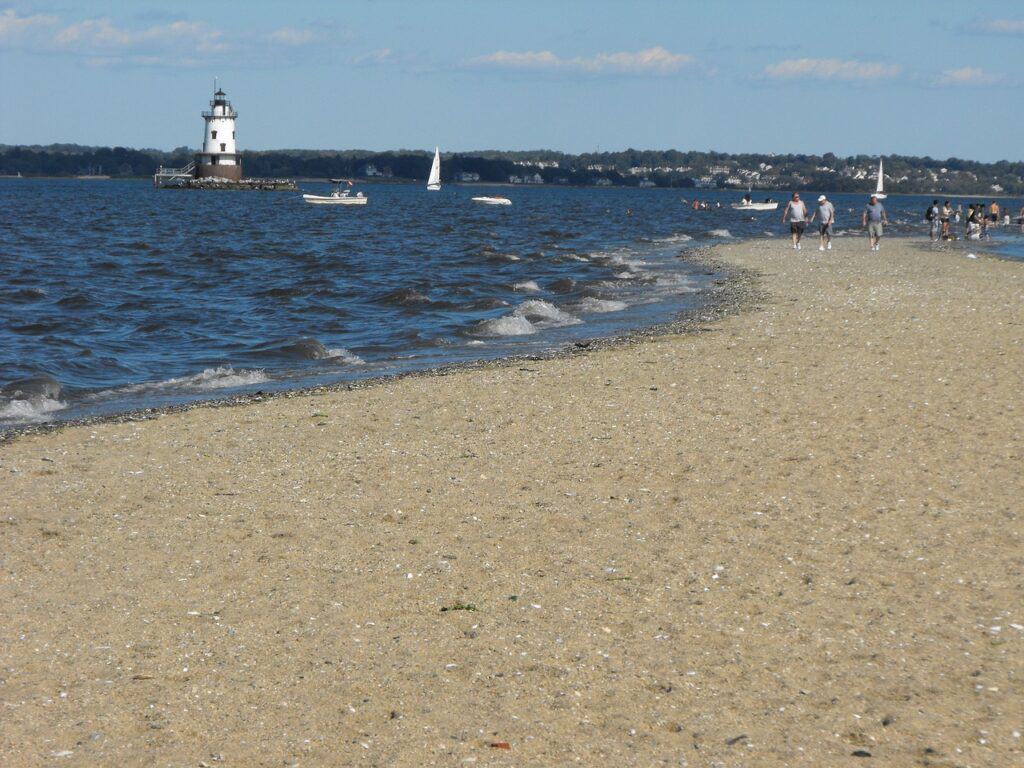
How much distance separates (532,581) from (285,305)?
24.0m

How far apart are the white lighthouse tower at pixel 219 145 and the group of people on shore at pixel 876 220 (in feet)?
317

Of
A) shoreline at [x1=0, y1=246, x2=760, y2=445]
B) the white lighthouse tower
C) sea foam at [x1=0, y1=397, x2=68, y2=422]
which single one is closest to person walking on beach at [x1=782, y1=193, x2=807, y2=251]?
shoreline at [x1=0, y1=246, x2=760, y2=445]

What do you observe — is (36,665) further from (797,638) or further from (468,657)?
(797,638)

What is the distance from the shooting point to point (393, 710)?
21.2ft

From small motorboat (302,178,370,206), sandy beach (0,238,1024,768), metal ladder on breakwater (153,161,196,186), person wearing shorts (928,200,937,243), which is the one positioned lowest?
sandy beach (0,238,1024,768)

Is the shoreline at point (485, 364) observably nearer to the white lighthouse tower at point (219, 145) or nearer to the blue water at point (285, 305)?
the blue water at point (285, 305)

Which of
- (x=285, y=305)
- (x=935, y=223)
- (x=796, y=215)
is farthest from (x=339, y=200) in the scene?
(x=285, y=305)

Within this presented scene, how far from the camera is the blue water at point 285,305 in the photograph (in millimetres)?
20016

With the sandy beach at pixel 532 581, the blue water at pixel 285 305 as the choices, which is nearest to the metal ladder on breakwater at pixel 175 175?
→ the blue water at pixel 285 305

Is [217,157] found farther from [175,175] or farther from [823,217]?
[823,217]

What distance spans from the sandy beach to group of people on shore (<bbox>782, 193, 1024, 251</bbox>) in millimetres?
27334

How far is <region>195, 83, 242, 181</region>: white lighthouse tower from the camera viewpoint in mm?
144500

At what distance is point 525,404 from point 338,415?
94.5 inches

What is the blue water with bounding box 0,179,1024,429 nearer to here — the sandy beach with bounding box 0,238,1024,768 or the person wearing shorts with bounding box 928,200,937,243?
the sandy beach with bounding box 0,238,1024,768
